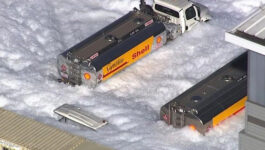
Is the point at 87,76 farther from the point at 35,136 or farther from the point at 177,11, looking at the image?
the point at 177,11

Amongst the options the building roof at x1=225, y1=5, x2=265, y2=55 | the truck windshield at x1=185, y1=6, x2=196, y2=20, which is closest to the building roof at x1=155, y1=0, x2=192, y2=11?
the truck windshield at x1=185, y1=6, x2=196, y2=20

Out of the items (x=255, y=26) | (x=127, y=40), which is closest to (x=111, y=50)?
(x=127, y=40)

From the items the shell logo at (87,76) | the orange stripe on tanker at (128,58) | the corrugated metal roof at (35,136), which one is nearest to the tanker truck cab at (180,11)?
the orange stripe on tanker at (128,58)

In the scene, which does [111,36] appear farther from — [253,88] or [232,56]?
[253,88]

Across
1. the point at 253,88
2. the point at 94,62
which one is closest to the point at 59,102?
the point at 94,62

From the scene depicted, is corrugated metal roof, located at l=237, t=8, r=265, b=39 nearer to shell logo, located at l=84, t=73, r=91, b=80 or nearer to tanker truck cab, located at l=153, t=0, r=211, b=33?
shell logo, located at l=84, t=73, r=91, b=80

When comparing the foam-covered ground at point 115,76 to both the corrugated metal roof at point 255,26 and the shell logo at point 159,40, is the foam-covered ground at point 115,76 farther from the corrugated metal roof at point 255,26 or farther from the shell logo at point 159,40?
the corrugated metal roof at point 255,26
